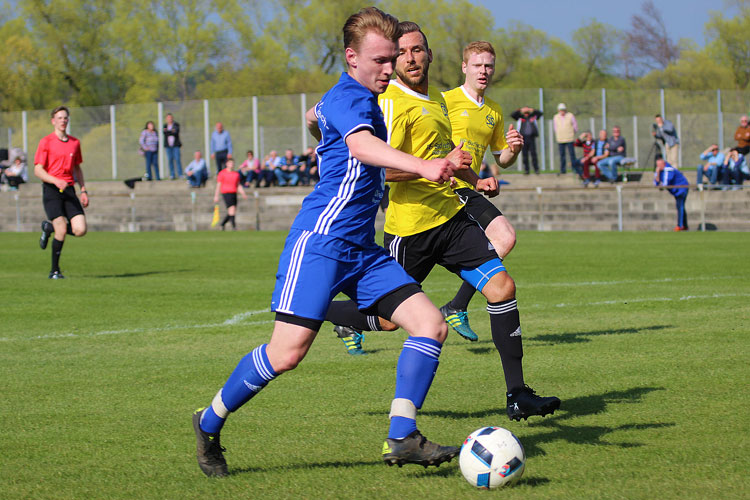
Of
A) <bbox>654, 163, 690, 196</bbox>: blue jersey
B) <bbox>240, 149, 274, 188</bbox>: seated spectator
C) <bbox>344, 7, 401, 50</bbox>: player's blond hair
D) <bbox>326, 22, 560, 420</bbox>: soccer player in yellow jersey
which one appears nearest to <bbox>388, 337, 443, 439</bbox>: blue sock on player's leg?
<bbox>344, 7, 401, 50</bbox>: player's blond hair

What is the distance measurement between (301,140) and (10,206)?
10855mm

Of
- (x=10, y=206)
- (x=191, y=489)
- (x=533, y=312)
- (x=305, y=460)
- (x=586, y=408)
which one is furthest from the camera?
(x=10, y=206)

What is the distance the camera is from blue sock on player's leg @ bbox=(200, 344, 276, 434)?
4.34 m

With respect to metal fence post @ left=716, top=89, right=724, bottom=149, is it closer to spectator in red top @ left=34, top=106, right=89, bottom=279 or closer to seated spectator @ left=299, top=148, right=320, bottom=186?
seated spectator @ left=299, top=148, right=320, bottom=186

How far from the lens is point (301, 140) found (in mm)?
37500

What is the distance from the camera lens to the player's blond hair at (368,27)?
14.1 ft

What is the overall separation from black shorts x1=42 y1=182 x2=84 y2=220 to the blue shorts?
1004cm

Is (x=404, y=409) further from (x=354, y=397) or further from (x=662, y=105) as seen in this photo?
(x=662, y=105)

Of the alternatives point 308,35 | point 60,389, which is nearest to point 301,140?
point 308,35

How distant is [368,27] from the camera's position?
4305 millimetres

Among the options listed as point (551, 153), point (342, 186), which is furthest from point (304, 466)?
point (551, 153)

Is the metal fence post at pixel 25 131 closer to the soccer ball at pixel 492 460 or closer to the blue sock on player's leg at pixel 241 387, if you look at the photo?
the blue sock on player's leg at pixel 241 387

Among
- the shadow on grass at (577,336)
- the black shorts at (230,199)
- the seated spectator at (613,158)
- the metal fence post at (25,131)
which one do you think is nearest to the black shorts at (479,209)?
the shadow on grass at (577,336)

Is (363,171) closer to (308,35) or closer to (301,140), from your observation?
(301,140)
